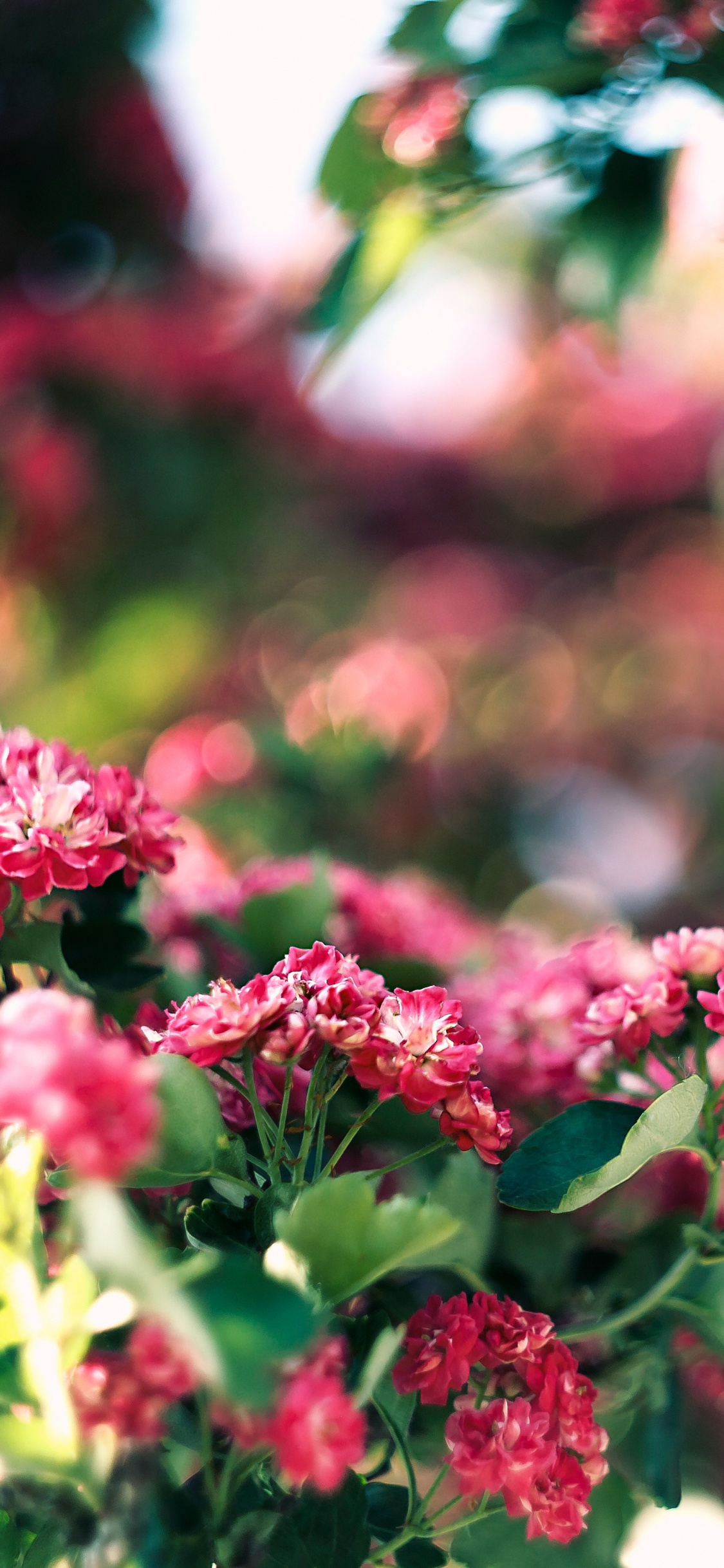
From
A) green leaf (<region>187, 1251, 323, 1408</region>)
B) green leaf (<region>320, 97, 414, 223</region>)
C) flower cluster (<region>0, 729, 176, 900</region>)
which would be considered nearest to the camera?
green leaf (<region>187, 1251, 323, 1408</region>)

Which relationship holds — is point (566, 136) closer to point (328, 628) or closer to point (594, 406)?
point (328, 628)

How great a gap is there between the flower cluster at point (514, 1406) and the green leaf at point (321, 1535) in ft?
0.08

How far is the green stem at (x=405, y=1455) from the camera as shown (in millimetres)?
252

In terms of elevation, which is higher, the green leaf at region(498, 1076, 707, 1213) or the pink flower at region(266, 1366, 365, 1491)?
the pink flower at region(266, 1366, 365, 1491)

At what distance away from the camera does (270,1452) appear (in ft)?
0.73

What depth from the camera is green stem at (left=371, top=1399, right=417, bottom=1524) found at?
9.9 inches

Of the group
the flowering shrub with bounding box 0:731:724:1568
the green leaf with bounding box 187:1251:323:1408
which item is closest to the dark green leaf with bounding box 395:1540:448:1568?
the flowering shrub with bounding box 0:731:724:1568

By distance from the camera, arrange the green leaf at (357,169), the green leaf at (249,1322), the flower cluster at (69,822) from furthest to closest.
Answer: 1. the green leaf at (357,169)
2. the flower cluster at (69,822)
3. the green leaf at (249,1322)

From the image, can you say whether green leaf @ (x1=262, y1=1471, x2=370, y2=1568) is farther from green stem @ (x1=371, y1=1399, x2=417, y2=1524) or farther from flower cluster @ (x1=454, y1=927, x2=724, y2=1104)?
flower cluster @ (x1=454, y1=927, x2=724, y2=1104)

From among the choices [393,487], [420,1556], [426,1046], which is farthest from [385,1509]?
[393,487]

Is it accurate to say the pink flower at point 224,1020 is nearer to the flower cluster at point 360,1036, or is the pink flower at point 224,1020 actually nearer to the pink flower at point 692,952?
the flower cluster at point 360,1036

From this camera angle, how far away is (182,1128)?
23 centimetres

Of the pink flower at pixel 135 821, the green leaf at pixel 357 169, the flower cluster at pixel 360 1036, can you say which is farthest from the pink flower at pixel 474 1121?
the green leaf at pixel 357 169

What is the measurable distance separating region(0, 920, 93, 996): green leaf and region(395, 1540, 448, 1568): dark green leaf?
0.17 metres
